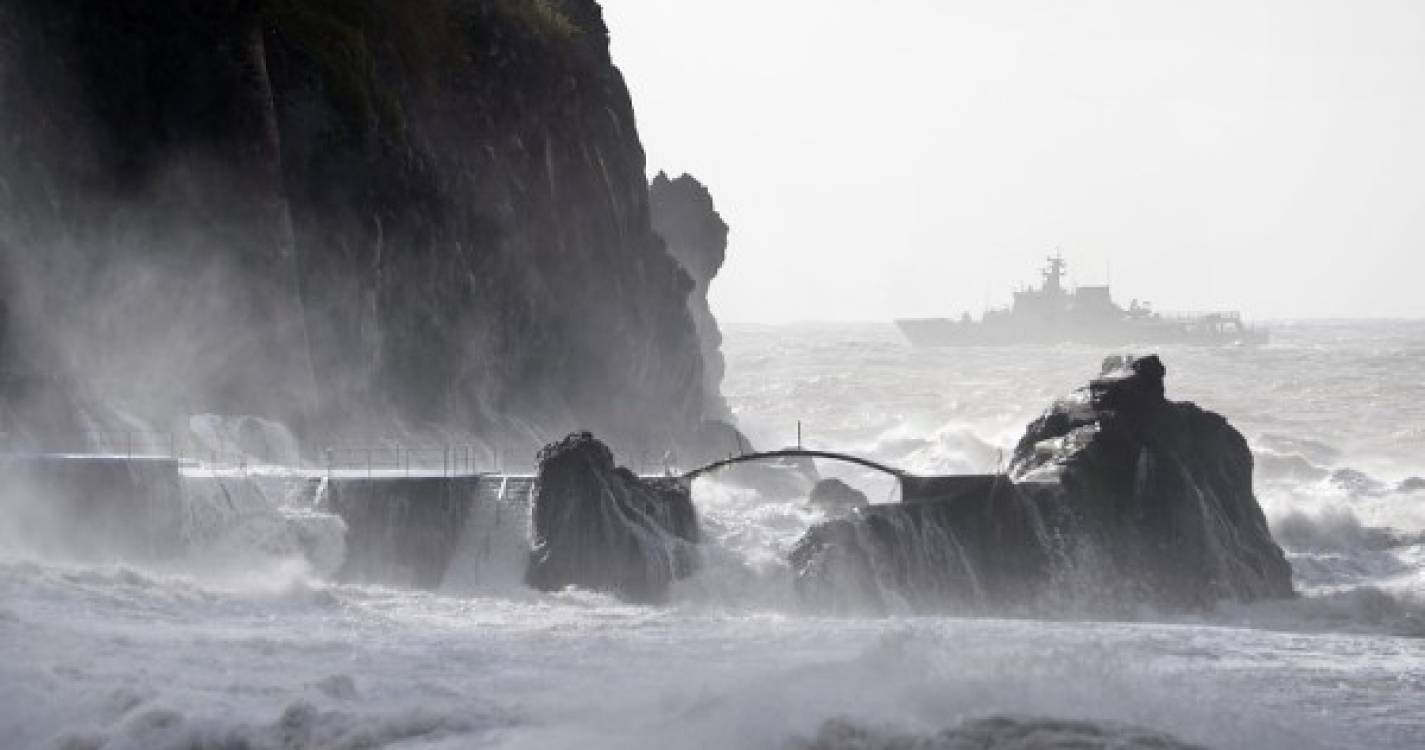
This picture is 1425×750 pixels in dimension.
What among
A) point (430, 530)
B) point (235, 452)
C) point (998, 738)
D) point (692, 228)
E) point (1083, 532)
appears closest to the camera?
point (998, 738)

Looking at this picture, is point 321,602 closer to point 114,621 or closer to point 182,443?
point 114,621

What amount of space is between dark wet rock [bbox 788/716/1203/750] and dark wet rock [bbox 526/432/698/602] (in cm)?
1675

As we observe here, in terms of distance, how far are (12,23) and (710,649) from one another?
26982mm

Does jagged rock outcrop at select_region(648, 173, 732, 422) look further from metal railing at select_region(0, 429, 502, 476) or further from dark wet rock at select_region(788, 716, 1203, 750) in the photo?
dark wet rock at select_region(788, 716, 1203, 750)

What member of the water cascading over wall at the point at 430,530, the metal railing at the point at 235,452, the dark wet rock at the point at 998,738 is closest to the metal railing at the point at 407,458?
the metal railing at the point at 235,452

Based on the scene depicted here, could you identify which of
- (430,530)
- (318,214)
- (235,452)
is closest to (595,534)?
(430,530)

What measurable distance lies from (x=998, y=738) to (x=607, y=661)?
23.6ft

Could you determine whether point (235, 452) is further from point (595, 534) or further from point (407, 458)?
point (595, 534)

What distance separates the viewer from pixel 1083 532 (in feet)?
139

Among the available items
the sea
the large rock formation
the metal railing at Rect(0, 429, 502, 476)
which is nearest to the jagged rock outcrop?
the metal railing at Rect(0, 429, 502, 476)

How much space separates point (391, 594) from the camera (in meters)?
36.2

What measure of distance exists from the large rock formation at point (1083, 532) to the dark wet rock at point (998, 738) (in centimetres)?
1722

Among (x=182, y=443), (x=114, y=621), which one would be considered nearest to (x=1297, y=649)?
(x=114, y=621)

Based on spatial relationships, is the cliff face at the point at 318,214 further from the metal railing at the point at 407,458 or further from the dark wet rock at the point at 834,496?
the dark wet rock at the point at 834,496
